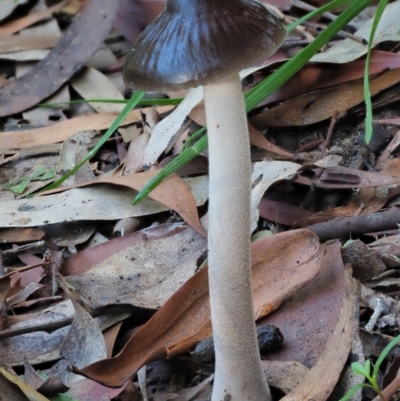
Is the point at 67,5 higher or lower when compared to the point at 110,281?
higher

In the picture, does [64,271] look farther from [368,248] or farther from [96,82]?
[96,82]

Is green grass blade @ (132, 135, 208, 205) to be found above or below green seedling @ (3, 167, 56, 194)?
above

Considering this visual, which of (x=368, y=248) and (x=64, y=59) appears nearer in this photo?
(x=368, y=248)

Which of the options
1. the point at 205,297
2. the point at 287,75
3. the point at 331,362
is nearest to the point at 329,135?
the point at 287,75

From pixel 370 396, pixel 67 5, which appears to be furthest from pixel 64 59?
pixel 370 396

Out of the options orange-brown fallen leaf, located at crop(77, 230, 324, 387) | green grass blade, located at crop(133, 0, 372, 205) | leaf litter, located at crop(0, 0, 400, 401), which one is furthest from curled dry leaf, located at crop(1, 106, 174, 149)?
orange-brown fallen leaf, located at crop(77, 230, 324, 387)

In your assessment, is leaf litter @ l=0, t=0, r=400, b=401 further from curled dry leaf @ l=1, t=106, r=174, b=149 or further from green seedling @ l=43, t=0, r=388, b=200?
green seedling @ l=43, t=0, r=388, b=200

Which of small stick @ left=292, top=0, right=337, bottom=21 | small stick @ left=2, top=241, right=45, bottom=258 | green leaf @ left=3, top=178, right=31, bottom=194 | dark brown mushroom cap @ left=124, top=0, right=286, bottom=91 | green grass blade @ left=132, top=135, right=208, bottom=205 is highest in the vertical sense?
dark brown mushroom cap @ left=124, top=0, right=286, bottom=91

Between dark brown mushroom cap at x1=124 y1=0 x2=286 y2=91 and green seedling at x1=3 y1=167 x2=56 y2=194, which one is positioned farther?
green seedling at x1=3 y1=167 x2=56 y2=194
